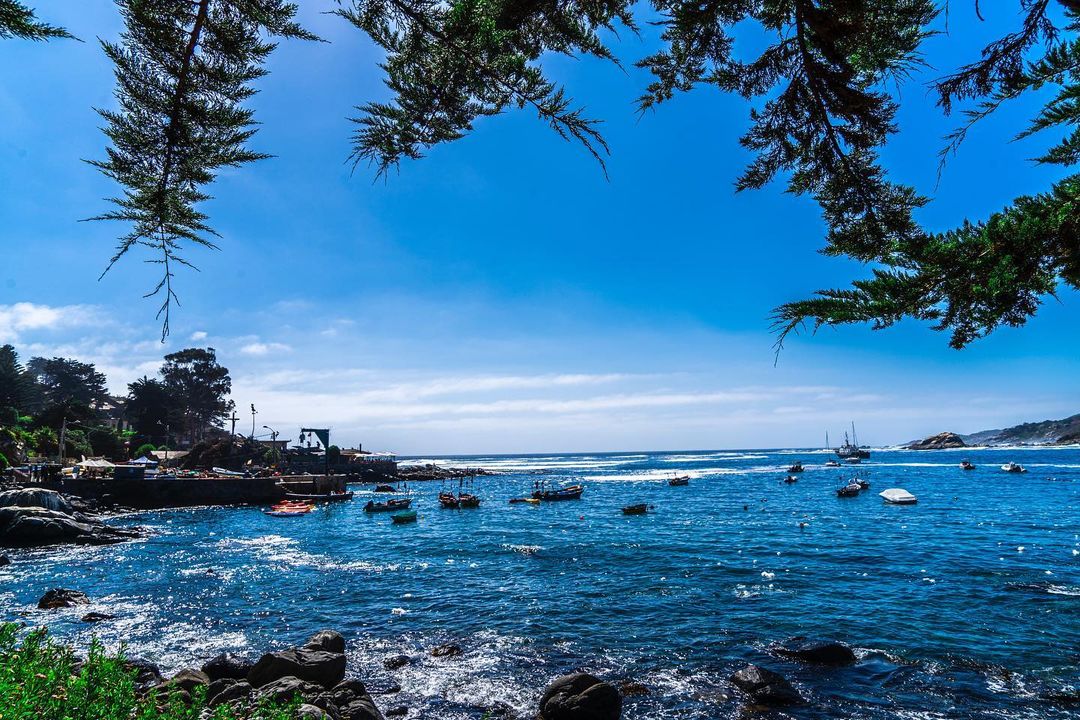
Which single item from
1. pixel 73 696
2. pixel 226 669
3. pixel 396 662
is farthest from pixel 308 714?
pixel 396 662

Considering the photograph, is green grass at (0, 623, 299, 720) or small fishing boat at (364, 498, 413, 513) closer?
green grass at (0, 623, 299, 720)

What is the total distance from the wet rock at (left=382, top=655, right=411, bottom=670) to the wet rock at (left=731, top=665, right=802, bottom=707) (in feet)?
30.3

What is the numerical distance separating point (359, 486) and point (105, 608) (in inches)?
2918

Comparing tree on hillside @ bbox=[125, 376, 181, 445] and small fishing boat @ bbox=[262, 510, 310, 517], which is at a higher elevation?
tree on hillside @ bbox=[125, 376, 181, 445]

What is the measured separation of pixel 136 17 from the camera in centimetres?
344

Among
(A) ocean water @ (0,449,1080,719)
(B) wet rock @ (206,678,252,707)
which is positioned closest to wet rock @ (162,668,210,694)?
(B) wet rock @ (206,678,252,707)

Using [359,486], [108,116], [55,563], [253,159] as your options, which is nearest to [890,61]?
[253,159]

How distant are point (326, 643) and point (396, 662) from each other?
2.11 m

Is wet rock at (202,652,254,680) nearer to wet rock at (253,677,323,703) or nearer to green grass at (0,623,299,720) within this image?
wet rock at (253,677,323,703)

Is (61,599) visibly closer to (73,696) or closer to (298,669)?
(298,669)

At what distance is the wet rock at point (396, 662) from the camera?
46.8ft

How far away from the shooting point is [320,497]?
61312 mm

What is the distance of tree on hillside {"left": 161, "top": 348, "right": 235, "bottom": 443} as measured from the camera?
10106 cm

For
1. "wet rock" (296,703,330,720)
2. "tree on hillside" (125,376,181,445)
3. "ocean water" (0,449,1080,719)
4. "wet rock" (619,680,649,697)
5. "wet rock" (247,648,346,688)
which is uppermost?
"tree on hillside" (125,376,181,445)
